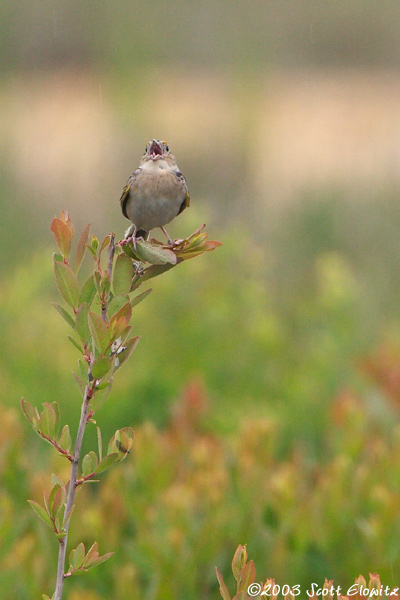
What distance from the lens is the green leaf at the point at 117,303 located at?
51.3 inches

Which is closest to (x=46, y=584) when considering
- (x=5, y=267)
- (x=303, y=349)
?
(x=303, y=349)

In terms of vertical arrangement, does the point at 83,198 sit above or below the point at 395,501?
below

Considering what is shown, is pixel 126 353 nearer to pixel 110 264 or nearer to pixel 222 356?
pixel 110 264

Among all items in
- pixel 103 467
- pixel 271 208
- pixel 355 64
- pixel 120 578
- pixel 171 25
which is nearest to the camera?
pixel 103 467

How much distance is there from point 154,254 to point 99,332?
162mm

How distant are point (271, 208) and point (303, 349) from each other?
12.9ft

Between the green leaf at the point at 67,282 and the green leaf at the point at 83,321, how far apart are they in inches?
0.8

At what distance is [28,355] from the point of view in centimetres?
438

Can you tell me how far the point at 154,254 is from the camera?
134 cm

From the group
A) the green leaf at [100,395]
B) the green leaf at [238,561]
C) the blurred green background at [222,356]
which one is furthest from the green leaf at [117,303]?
the blurred green background at [222,356]

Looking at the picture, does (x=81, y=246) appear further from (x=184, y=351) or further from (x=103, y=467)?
(x=184, y=351)

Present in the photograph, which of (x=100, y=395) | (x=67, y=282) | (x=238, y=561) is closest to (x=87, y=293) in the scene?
(x=67, y=282)

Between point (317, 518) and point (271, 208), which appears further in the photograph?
point (271, 208)

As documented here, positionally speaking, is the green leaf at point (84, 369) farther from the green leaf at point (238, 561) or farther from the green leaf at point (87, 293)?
the green leaf at point (238, 561)
